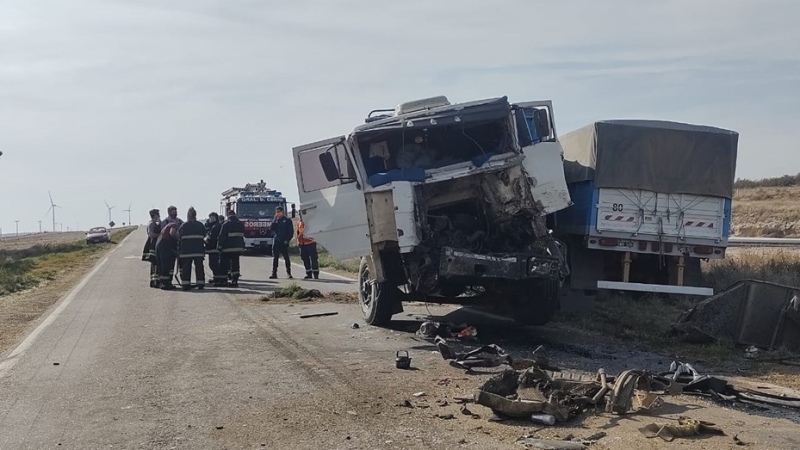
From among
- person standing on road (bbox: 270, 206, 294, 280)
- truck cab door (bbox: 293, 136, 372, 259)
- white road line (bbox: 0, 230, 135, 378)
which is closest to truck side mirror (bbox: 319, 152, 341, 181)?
truck cab door (bbox: 293, 136, 372, 259)

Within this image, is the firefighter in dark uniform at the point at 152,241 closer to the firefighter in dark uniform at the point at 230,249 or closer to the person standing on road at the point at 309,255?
the firefighter in dark uniform at the point at 230,249

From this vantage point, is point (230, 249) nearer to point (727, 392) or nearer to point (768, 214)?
point (727, 392)

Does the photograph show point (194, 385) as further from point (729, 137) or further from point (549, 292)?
point (729, 137)

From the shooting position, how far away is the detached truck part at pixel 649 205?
13.2 metres

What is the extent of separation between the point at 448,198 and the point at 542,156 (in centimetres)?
131

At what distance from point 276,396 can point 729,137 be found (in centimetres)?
935

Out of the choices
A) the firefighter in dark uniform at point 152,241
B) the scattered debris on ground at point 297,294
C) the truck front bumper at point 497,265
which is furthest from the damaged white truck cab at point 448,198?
the firefighter in dark uniform at point 152,241

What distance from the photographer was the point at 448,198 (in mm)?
11352

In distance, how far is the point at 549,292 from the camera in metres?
11.5

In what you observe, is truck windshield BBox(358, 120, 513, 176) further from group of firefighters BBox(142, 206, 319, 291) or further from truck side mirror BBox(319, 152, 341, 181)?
group of firefighters BBox(142, 206, 319, 291)

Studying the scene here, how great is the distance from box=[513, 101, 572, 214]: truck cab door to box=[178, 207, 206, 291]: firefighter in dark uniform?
9877mm

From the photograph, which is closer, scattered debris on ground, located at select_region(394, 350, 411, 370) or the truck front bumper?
scattered debris on ground, located at select_region(394, 350, 411, 370)

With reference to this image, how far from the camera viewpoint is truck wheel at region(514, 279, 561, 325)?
37.6ft

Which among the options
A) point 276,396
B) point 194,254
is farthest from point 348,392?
point 194,254
